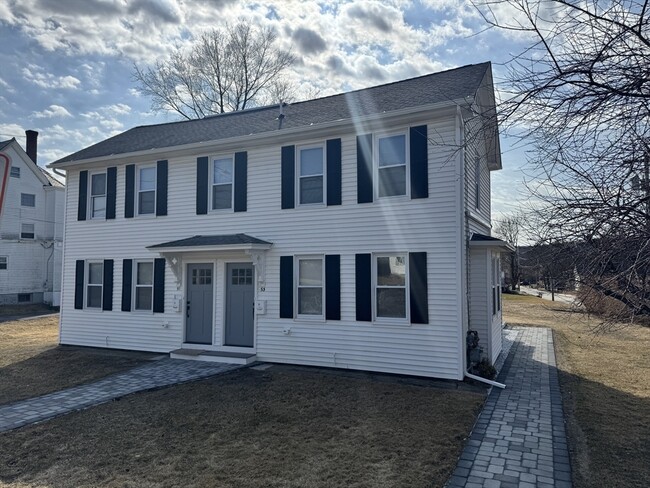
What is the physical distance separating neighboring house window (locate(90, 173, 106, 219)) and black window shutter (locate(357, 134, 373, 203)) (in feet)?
25.1

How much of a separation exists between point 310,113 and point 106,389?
7808 mm

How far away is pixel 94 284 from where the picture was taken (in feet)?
39.4

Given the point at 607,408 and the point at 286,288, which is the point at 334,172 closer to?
the point at 286,288

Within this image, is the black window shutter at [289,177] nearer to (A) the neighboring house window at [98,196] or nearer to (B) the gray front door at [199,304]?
(B) the gray front door at [199,304]

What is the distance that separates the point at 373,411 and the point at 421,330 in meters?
2.47

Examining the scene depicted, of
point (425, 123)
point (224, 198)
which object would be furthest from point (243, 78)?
point (425, 123)

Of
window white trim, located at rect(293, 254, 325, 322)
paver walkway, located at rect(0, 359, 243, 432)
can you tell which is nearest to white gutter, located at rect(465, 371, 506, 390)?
window white trim, located at rect(293, 254, 325, 322)

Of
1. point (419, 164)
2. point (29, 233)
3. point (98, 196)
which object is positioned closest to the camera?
point (419, 164)

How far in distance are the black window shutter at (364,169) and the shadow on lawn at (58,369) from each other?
648 cm

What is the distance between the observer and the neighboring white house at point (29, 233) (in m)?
23.6

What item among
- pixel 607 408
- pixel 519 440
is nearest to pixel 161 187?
pixel 519 440

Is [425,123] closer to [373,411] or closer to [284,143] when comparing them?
[284,143]

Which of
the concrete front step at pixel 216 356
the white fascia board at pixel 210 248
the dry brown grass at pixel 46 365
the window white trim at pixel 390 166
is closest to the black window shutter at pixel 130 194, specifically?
the white fascia board at pixel 210 248

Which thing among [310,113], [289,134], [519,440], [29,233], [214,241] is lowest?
[519,440]
